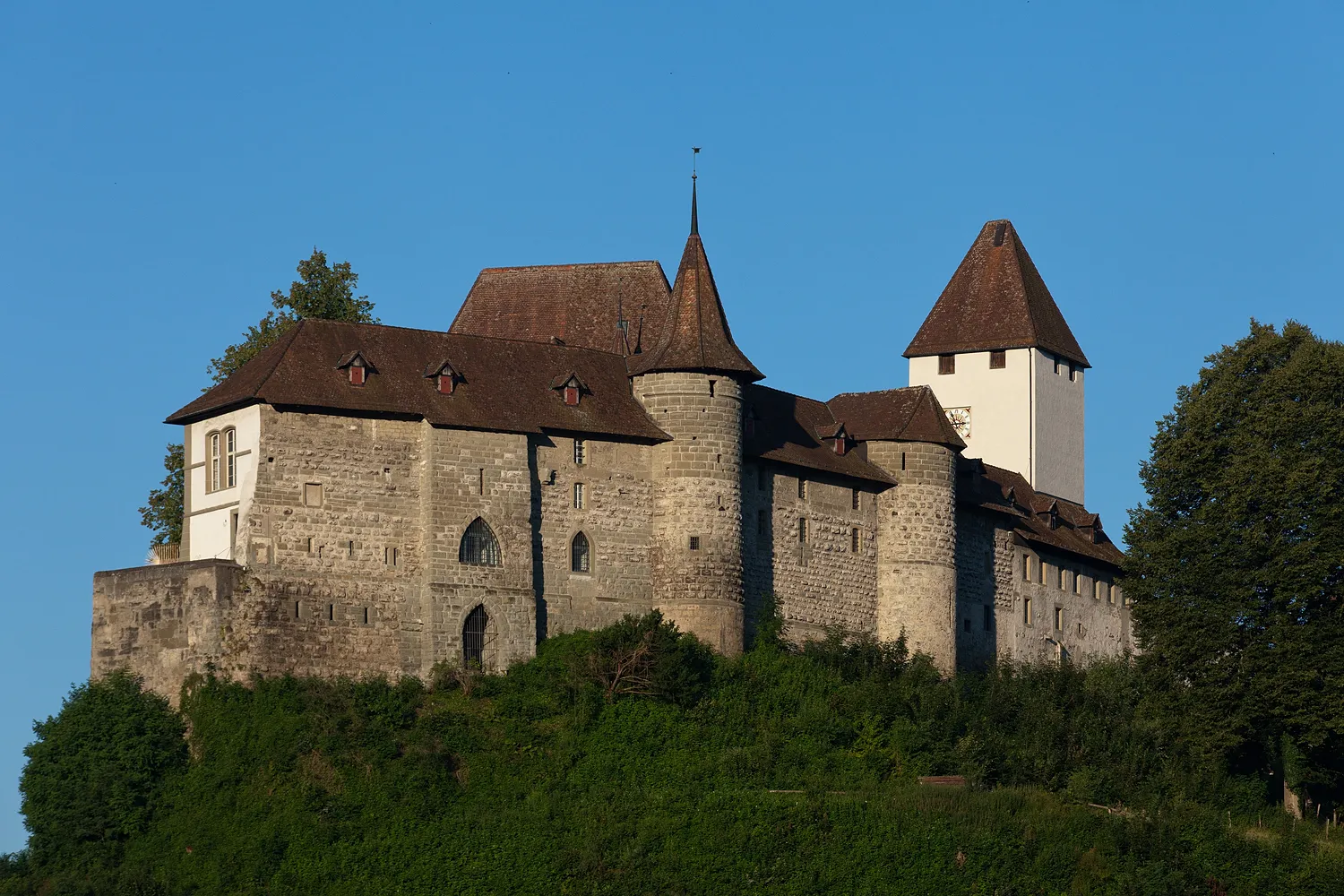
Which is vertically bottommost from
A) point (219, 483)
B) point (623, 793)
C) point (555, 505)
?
point (623, 793)

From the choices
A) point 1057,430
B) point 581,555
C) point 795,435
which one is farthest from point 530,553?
point 1057,430

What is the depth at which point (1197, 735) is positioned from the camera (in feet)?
205

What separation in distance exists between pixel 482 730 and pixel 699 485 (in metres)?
9.01

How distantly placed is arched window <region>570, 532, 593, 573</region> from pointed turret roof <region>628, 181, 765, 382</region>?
4.73 m

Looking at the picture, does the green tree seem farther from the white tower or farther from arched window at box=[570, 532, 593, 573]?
the white tower

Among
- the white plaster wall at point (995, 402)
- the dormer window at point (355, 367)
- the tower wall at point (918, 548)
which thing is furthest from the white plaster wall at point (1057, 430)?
the dormer window at point (355, 367)

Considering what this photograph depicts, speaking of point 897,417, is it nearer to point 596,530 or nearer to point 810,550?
point 810,550

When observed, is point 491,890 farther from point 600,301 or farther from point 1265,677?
point 600,301

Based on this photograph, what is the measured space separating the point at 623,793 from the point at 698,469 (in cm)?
1023

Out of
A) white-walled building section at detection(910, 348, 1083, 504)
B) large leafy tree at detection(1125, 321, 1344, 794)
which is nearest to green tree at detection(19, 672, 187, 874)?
large leafy tree at detection(1125, 321, 1344, 794)

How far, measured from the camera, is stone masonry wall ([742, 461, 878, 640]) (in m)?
69.1

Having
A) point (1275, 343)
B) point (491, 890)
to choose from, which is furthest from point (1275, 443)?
point (491, 890)

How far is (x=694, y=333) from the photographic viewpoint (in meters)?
68.2

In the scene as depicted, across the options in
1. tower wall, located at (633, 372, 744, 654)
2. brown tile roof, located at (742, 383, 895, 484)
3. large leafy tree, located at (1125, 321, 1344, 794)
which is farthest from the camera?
brown tile roof, located at (742, 383, 895, 484)
